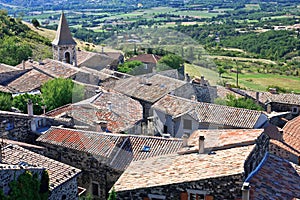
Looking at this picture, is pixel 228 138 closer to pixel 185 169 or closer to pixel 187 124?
pixel 185 169

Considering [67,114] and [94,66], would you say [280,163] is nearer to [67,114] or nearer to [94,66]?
[67,114]

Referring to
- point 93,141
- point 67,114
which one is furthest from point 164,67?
point 93,141

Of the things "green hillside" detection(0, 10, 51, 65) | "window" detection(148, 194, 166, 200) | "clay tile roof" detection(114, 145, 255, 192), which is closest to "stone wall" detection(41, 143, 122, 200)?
"clay tile roof" detection(114, 145, 255, 192)

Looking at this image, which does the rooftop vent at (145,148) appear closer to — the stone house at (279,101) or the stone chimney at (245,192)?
the stone chimney at (245,192)

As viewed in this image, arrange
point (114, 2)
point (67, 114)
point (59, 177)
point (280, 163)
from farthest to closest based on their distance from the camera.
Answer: point (114, 2) → point (67, 114) → point (280, 163) → point (59, 177)

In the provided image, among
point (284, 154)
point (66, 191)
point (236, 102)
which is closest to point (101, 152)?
point (66, 191)

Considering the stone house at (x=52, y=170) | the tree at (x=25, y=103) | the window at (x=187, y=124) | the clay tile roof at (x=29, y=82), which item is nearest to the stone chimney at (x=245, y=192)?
the stone house at (x=52, y=170)
